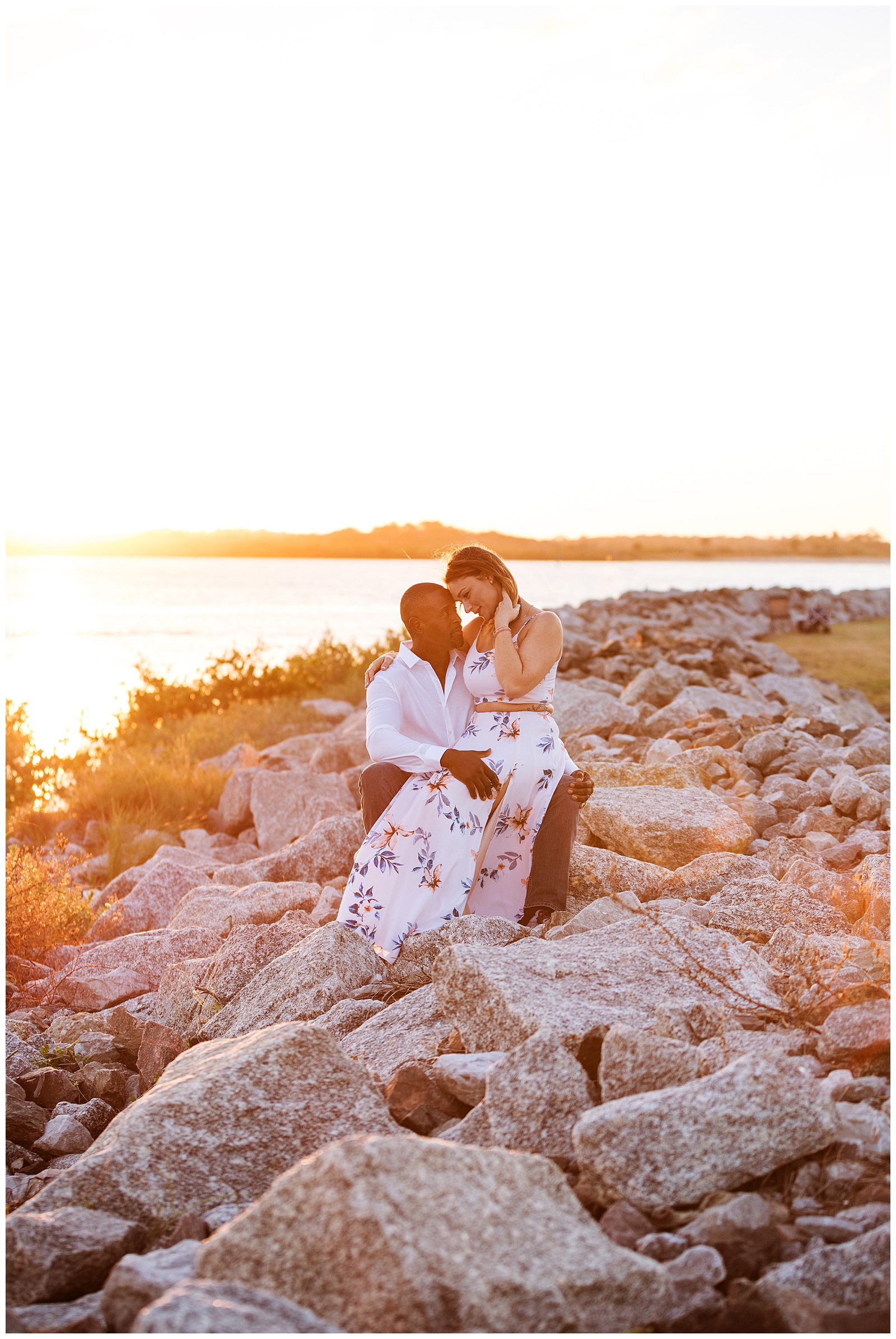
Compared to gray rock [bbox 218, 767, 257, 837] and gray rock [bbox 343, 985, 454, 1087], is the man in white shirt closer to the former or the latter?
gray rock [bbox 343, 985, 454, 1087]

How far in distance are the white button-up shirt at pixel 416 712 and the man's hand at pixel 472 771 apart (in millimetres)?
60

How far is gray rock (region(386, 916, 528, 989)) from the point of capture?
4.35 meters

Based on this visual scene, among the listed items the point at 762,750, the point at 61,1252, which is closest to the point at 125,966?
the point at 61,1252

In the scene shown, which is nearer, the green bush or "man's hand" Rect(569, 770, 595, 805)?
"man's hand" Rect(569, 770, 595, 805)

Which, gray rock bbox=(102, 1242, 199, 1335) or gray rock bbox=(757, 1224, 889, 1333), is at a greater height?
gray rock bbox=(757, 1224, 889, 1333)

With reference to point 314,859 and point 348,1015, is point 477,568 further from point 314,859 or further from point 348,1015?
point 314,859

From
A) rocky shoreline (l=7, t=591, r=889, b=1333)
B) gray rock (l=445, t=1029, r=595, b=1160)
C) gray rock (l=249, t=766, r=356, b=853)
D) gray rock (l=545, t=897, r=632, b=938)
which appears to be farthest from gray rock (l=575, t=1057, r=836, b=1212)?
gray rock (l=249, t=766, r=356, b=853)

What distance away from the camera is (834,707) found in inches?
473

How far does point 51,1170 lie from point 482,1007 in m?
1.55

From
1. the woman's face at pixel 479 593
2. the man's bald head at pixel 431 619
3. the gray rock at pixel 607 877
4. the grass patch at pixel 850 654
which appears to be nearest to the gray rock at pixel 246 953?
the gray rock at pixel 607 877

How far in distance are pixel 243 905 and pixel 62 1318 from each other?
11.1ft

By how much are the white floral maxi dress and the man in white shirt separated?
70 millimetres

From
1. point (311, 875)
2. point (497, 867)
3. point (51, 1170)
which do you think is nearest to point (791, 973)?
point (497, 867)

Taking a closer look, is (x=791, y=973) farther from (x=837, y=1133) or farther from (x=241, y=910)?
(x=241, y=910)
